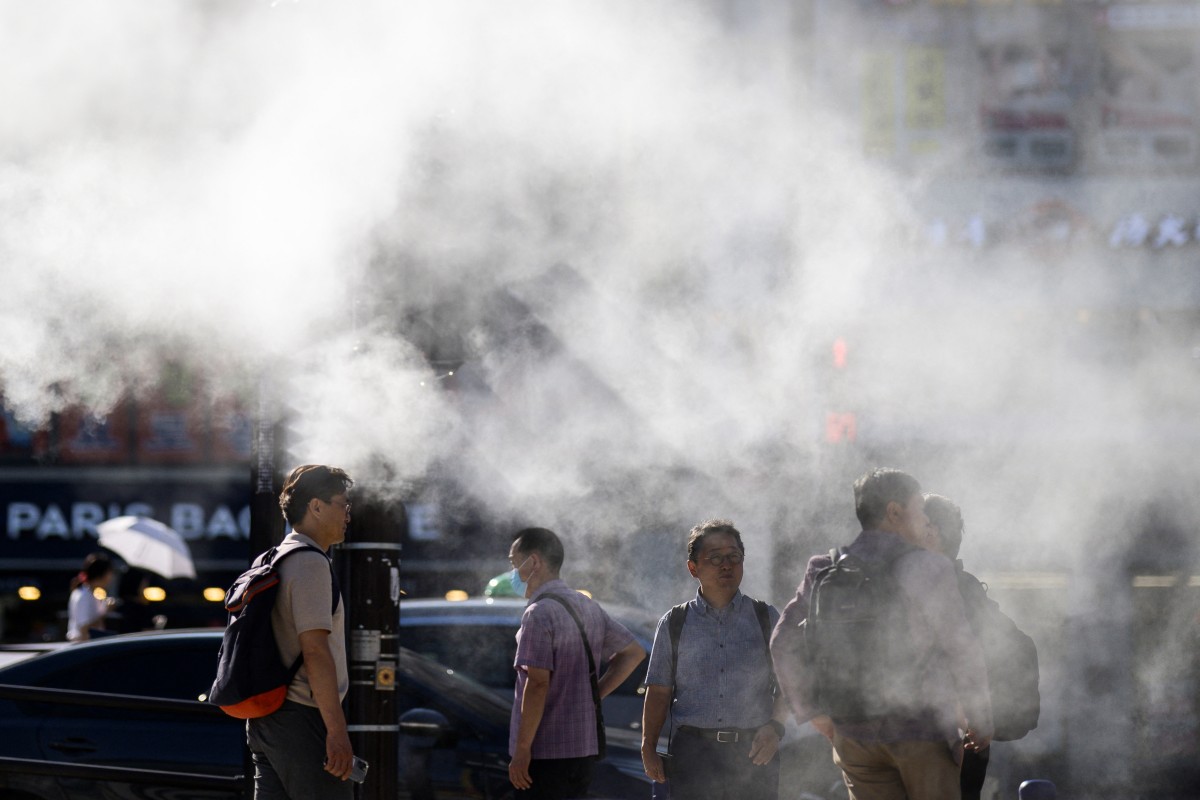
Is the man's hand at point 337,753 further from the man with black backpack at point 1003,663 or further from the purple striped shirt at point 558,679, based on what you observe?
the man with black backpack at point 1003,663

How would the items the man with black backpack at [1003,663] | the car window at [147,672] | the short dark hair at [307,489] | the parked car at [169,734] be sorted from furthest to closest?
the car window at [147,672] < the parked car at [169,734] < the man with black backpack at [1003,663] < the short dark hair at [307,489]

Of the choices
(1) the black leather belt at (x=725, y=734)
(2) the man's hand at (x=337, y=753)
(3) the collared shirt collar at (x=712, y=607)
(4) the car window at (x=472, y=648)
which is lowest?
(4) the car window at (x=472, y=648)

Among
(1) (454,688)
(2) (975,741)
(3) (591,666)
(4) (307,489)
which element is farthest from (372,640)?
(2) (975,741)

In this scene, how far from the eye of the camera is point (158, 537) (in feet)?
40.3

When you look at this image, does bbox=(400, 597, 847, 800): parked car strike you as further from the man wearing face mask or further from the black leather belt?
the black leather belt

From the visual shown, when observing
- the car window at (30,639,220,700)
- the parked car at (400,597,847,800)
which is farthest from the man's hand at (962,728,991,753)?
the car window at (30,639,220,700)

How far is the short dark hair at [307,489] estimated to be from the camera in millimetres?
4359

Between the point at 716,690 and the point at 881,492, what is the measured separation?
1034mm

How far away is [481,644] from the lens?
23.9 ft

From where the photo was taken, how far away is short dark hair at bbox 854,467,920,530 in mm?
4453

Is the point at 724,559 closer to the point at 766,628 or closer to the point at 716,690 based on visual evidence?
the point at 766,628

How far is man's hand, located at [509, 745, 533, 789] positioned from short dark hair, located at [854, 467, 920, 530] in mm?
1510

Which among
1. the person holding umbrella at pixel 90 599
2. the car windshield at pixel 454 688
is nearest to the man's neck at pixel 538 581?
the car windshield at pixel 454 688

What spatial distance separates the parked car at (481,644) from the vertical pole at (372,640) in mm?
2239
